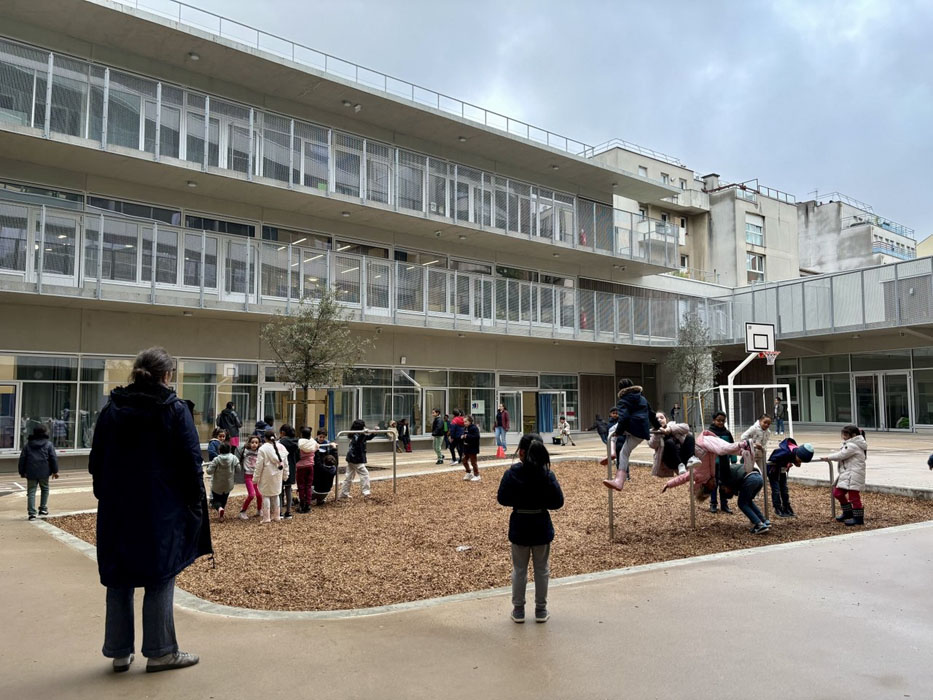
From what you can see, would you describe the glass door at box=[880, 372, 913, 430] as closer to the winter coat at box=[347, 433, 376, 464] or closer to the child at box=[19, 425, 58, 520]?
the winter coat at box=[347, 433, 376, 464]

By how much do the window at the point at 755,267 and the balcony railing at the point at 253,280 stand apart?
20778 mm

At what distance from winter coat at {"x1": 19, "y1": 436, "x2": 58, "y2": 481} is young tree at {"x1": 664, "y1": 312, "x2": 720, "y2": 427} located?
24.7 meters

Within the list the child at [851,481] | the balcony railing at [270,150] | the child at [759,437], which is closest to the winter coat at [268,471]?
the child at [759,437]

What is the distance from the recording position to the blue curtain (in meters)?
29.9

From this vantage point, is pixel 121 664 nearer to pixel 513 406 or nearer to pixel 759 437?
pixel 759 437

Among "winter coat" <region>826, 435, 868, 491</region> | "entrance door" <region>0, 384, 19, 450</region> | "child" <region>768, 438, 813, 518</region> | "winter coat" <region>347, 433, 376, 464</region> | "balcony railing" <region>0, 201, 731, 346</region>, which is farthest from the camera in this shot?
"entrance door" <region>0, 384, 19, 450</region>

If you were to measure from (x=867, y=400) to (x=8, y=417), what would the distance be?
33.2 metres

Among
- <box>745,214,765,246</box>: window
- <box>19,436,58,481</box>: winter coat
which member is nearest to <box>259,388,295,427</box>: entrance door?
<box>19,436,58,481</box>: winter coat

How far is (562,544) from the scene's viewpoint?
8.77 metres

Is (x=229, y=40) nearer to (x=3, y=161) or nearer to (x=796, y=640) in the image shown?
(x=3, y=161)

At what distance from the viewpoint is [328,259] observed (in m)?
21.8

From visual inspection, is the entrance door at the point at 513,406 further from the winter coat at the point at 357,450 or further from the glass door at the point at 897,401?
the glass door at the point at 897,401

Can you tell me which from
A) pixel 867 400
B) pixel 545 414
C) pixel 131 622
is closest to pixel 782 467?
pixel 131 622

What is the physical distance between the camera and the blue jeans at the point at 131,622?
4.20m
